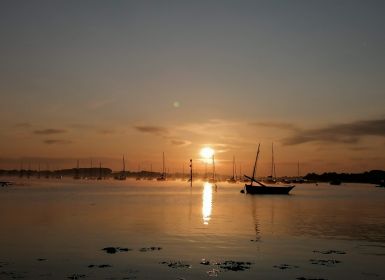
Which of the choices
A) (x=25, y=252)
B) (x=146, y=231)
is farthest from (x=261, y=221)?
(x=25, y=252)

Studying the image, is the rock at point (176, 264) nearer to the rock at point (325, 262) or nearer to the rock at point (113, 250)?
the rock at point (113, 250)

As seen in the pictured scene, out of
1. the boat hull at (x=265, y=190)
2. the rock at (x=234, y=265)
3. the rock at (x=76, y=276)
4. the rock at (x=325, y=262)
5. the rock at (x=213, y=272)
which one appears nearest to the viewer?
the rock at (x=76, y=276)

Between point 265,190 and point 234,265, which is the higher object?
point 265,190

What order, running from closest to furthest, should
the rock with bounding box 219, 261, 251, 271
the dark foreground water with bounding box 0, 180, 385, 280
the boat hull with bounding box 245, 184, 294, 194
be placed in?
the dark foreground water with bounding box 0, 180, 385, 280, the rock with bounding box 219, 261, 251, 271, the boat hull with bounding box 245, 184, 294, 194

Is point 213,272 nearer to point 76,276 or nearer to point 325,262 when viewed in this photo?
point 76,276

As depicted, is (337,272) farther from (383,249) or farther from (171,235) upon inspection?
(171,235)

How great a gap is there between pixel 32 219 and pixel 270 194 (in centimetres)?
8834

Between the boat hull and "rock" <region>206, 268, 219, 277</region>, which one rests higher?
the boat hull

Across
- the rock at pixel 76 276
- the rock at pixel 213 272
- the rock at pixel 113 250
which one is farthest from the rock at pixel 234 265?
the rock at pixel 113 250

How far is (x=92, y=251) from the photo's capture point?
31500 millimetres

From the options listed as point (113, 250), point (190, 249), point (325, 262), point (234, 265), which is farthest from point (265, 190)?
point (234, 265)

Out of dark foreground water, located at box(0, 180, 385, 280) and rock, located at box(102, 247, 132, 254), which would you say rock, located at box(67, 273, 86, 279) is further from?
rock, located at box(102, 247, 132, 254)

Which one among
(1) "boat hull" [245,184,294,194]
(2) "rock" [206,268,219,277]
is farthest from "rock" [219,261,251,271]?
(1) "boat hull" [245,184,294,194]

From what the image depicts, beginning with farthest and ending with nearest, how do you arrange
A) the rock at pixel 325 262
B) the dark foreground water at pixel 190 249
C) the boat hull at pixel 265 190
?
the boat hull at pixel 265 190, the rock at pixel 325 262, the dark foreground water at pixel 190 249
